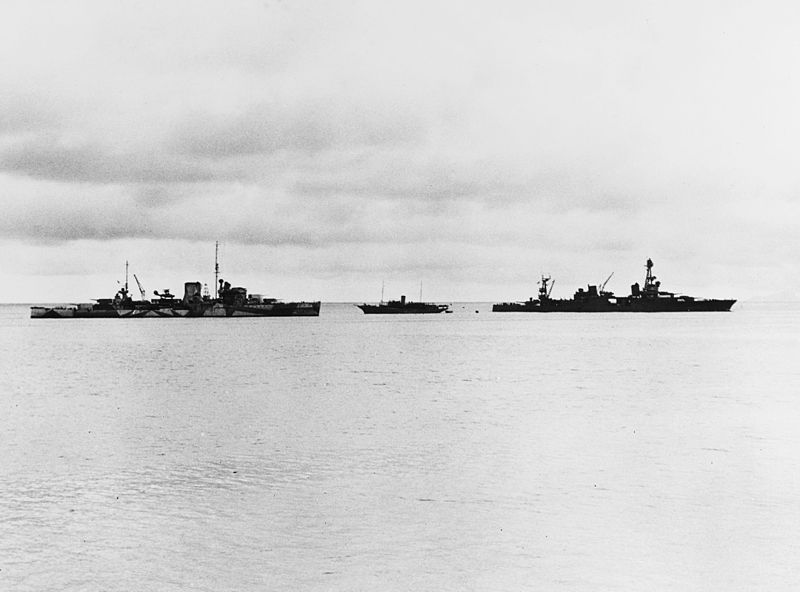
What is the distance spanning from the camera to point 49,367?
5650cm

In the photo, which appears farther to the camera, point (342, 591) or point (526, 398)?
point (526, 398)

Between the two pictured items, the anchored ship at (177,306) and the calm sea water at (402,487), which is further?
the anchored ship at (177,306)

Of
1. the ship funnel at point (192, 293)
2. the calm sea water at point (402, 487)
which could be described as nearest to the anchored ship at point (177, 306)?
the ship funnel at point (192, 293)

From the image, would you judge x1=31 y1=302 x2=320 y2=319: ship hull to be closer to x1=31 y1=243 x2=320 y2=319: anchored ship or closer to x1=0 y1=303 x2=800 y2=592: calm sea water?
x1=31 y1=243 x2=320 y2=319: anchored ship

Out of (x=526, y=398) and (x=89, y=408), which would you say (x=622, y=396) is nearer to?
(x=526, y=398)

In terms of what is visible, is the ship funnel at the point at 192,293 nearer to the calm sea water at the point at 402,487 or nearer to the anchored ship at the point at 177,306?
the anchored ship at the point at 177,306

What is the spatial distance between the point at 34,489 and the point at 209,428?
9756 millimetres

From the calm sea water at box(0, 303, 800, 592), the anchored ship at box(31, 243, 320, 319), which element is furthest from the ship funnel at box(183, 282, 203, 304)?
the calm sea water at box(0, 303, 800, 592)

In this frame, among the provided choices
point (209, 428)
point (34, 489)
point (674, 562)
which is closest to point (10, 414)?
point (209, 428)

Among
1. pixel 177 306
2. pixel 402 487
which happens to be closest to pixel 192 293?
pixel 177 306

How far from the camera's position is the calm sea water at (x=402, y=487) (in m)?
12.5

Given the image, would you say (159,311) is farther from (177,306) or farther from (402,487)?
(402,487)

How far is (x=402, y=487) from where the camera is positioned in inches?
715

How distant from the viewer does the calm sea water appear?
12.5 m
